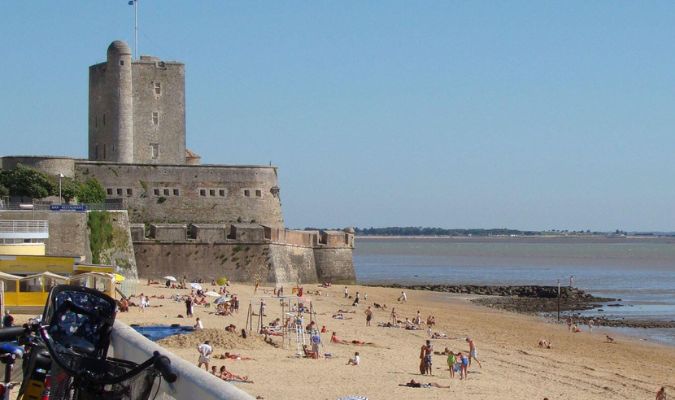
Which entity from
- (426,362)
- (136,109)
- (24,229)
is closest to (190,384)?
(426,362)

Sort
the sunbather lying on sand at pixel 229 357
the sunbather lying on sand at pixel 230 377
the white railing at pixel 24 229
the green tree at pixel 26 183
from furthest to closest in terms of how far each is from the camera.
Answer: the green tree at pixel 26 183, the white railing at pixel 24 229, the sunbather lying on sand at pixel 229 357, the sunbather lying on sand at pixel 230 377

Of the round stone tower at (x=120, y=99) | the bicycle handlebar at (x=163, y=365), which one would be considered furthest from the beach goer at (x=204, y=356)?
the round stone tower at (x=120, y=99)

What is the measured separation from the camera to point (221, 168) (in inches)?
2142

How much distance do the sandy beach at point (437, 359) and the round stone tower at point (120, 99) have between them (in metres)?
10.4

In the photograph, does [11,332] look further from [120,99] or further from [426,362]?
[120,99]

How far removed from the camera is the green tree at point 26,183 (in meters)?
47.3

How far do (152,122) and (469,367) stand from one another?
31738mm

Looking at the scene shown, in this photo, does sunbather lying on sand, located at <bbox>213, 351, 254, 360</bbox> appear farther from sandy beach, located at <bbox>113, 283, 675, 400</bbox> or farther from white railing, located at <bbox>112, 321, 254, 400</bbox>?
white railing, located at <bbox>112, 321, 254, 400</bbox>

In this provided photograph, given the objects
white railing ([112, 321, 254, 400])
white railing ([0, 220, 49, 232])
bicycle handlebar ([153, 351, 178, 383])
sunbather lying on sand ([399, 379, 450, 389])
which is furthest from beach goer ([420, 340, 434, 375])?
bicycle handlebar ([153, 351, 178, 383])

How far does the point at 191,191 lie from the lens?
5341 cm

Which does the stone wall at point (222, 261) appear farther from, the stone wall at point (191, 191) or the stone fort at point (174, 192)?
the stone wall at point (191, 191)

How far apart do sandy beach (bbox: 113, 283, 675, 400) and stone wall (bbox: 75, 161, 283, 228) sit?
735 centimetres

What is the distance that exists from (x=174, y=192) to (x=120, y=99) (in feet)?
Answer: 17.6

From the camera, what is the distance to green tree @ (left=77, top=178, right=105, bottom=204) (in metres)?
49.3
